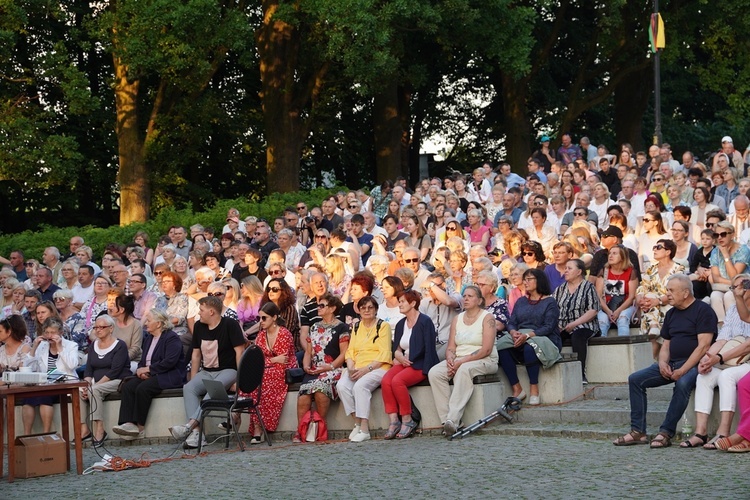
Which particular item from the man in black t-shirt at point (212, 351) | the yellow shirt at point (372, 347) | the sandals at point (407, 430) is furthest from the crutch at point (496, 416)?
the man in black t-shirt at point (212, 351)

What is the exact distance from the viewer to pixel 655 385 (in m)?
11.1

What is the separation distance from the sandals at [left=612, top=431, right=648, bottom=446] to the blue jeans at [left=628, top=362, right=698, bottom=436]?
5cm

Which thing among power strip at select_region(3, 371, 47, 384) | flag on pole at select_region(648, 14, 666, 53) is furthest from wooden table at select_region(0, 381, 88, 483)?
flag on pole at select_region(648, 14, 666, 53)

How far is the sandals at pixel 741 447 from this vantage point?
1013cm

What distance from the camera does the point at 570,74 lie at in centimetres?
3750

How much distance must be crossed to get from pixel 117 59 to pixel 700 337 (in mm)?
19045

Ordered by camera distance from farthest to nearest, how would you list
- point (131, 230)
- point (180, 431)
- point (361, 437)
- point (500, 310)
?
point (131, 230) → point (500, 310) → point (180, 431) → point (361, 437)

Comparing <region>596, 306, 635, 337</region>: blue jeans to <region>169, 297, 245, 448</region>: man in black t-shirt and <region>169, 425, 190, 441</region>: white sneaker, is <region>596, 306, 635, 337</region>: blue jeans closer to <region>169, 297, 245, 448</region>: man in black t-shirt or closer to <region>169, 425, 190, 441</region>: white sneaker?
<region>169, 297, 245, 448</region>: man in black t-shirt

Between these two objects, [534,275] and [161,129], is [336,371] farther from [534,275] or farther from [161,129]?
[161,129]

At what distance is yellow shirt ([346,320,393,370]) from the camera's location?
13.0m

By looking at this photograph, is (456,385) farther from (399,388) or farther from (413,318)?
(413,318)

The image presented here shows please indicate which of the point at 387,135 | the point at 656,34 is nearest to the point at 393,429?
the point at 656,34

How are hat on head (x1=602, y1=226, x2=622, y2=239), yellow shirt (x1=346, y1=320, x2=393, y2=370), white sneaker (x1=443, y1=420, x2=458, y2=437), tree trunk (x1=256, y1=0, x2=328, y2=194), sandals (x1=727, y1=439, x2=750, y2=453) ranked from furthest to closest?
tree trunk (x1=256, y1=0, x2=328, y2=194)
hat on head (x1=602, y1=226, x2=622, y2=239)
yellow shirt (x1=346, y1=320, x2=393, y2=370)
white sneaker (x1=443, y1=420, x2=458, y2=437)
sandals (x1=727, y1=439, x2=750, y2=453)

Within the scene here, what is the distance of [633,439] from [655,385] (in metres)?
0.58
